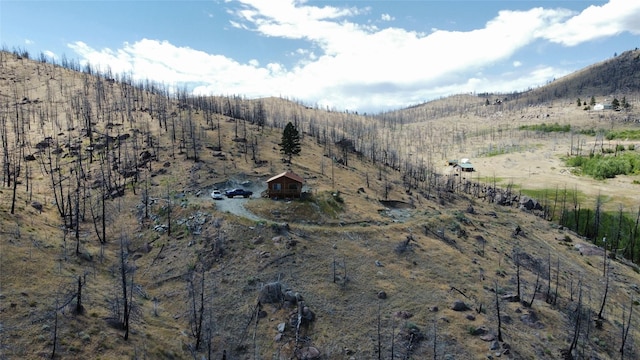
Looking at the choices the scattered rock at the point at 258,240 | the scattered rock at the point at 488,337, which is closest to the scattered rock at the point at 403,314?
the scattered rock at the point at 488,337

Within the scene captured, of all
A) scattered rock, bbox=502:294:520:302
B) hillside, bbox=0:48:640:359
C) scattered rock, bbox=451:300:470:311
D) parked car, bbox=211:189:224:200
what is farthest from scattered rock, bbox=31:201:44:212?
scattered rock, bbox=502:294:520:302

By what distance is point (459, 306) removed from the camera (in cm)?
5675

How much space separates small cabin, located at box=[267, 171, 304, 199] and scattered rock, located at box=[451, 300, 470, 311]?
134ft

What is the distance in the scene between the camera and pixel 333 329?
A: 174 ft

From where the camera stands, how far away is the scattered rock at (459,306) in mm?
56659

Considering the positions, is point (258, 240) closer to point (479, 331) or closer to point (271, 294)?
point (271, 294)

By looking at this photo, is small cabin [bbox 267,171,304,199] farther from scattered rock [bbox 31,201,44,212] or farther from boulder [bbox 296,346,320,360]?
scattered rock [bbox 31,201,44,212]

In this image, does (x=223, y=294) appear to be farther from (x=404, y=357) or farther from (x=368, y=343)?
(x=404, y=357)

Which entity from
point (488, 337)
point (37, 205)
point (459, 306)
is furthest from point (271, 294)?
point (37, 205)

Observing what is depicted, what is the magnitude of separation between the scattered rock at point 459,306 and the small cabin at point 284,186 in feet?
134

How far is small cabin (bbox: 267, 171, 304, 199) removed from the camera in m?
84.9

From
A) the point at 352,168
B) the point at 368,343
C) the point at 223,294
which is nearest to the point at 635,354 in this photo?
the point at 368,343

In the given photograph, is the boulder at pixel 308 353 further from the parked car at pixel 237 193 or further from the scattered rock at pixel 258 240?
the parked car at pixel 237 193

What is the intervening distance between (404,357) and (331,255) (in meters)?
21.7
